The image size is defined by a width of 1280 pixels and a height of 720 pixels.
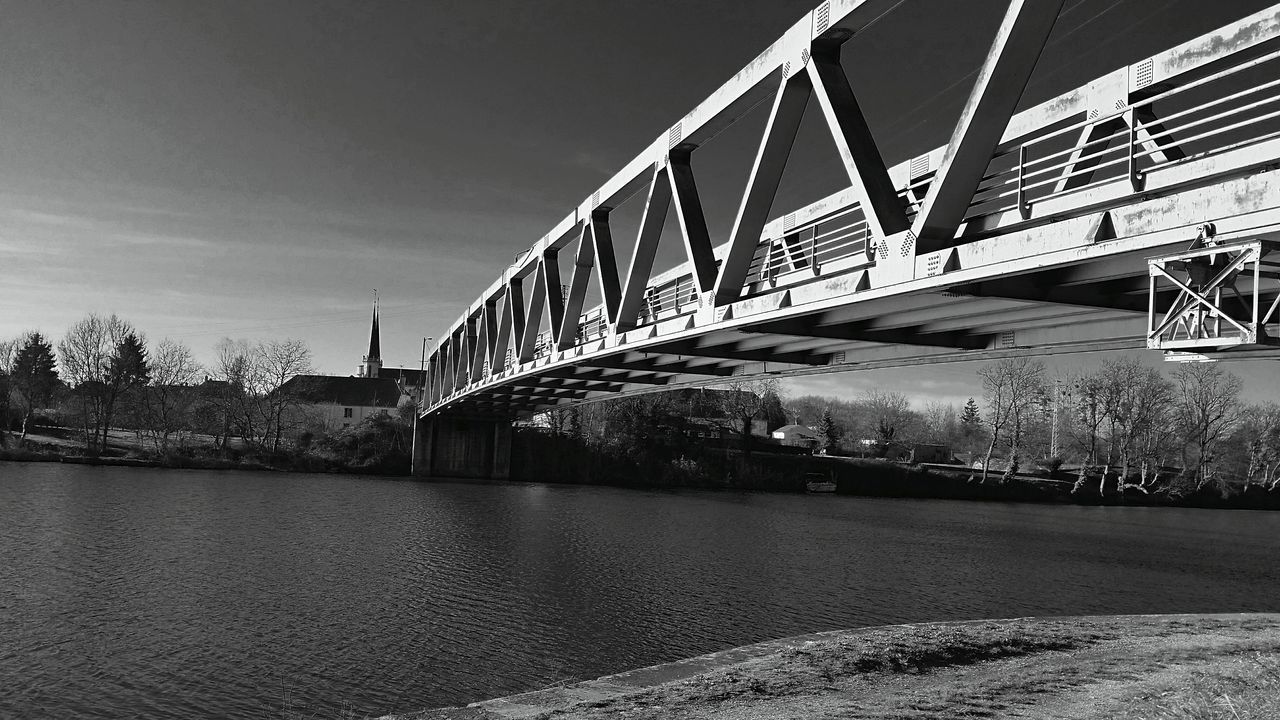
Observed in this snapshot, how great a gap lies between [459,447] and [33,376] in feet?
134

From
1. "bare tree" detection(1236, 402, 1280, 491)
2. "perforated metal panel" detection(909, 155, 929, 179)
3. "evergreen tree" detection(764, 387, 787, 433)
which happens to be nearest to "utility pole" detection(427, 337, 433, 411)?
"evergreen tree" detection(764, 387, 787, 433)

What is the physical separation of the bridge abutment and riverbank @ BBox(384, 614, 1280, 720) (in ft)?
156

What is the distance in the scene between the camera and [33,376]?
240ft

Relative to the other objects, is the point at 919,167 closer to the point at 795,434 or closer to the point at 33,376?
the point at 33,376

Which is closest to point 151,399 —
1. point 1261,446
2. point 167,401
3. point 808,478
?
point 167,401

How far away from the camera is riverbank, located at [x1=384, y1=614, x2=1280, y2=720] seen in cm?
1037

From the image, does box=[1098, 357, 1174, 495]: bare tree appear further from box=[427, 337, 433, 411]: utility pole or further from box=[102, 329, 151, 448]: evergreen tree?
box=[102, 329, 151, 448]: evergreen tree

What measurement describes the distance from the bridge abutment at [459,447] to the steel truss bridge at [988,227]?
43178mm

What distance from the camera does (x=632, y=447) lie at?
216 ft

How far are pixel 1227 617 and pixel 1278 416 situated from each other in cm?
6696

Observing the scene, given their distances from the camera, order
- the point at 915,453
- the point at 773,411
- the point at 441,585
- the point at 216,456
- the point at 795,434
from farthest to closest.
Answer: the point at 773,411 < the point at 795,434 < the point at 915,453 < the point at 216,456 < the point at 441,585

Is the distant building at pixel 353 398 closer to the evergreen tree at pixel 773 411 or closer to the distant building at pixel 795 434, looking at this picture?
the evergreen tree at pixel 773 411

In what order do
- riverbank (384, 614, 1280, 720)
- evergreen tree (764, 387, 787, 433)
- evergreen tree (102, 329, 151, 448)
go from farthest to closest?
evergreen tree (764, 387, 787, 433), evergreen tree (102, 329, 151, 448), riverbank (384, 614, 1280, 720)

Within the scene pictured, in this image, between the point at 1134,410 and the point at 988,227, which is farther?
the point at 1134,410
